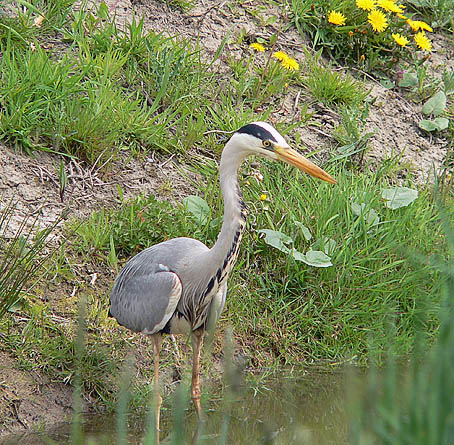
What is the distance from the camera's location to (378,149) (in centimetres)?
625

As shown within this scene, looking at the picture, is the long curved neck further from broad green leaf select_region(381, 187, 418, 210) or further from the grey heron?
broad green leaf select_region(381, 187, 418, 210)

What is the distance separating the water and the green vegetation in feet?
0.38

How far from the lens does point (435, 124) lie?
6.47 metres

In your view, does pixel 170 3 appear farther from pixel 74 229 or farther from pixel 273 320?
pixel 273 320

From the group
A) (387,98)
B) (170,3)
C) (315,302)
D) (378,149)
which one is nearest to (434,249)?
(315,302)

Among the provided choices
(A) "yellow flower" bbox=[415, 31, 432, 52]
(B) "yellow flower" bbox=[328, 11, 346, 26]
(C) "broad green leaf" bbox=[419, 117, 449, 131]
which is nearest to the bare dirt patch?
(C) "broad green leaf" bbox=[419, 117, 449, 131]

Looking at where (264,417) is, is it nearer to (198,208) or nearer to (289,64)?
(198,208)

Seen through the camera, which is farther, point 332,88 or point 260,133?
point 332,88

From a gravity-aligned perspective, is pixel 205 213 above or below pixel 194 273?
below

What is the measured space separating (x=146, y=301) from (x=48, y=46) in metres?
2.61

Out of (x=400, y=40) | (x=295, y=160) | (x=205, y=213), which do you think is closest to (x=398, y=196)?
(x=205, y=213)

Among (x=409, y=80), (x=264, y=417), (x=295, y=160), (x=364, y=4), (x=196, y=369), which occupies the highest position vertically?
(x=364, y=4)

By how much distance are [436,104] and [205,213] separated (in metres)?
2.58

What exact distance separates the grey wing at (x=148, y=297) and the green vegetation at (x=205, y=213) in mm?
278
